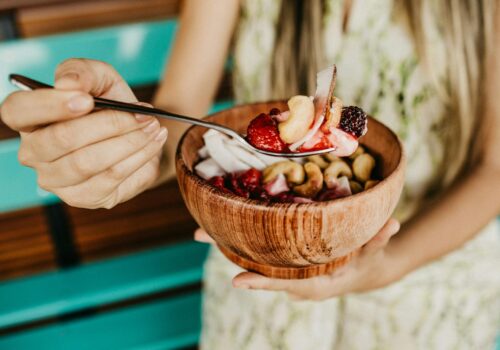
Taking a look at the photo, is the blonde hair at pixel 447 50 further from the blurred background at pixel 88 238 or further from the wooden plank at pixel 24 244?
the wooden plank at pixel 24 244

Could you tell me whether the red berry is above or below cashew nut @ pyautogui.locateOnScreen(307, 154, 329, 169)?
above

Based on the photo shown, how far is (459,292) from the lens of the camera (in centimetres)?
98

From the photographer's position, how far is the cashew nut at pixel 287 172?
0.67 metres

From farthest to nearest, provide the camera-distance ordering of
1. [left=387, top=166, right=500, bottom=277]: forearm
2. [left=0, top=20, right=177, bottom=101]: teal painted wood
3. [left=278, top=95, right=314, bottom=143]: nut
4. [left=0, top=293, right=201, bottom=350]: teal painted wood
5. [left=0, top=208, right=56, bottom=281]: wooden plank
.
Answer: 1. [left=0, top=208, right=56, bottom=281]: wooden plank
2. [left=0, top=293, right=201, bottom=350]: teal painted wood
3. [left=0, top=20, right=177, bottom=101]: teal painted wood
4. [left=387, top=166, right=500, bottom=277]: forearm
5. [left=278, top=95, right=314, bottom=143]: nut

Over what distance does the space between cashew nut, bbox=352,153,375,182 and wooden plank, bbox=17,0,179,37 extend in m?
1.10

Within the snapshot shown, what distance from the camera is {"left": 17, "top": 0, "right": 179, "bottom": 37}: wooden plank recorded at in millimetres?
1443

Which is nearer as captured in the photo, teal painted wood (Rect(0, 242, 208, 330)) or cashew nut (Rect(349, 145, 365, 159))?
cashew nut (Rect(349, 145, 365, 159))

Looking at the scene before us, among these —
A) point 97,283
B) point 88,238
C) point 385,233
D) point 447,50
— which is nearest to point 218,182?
point 385,233

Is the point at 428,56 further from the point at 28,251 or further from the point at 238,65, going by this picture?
the point at 28,251

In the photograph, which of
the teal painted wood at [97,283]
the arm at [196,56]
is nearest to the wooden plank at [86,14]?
the arm at [196,56]

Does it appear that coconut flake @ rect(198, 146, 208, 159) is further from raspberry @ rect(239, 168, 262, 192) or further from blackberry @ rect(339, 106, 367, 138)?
blackberry @ rect(339, 106, 367, 138)

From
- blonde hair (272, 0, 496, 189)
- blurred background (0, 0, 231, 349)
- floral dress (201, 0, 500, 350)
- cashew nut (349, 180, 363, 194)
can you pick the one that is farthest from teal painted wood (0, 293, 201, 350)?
cashew nut (349, 180, 363, 194)

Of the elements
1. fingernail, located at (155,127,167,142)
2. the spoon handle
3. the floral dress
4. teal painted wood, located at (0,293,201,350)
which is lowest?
teal painted wood, located at (0,293,201,350)

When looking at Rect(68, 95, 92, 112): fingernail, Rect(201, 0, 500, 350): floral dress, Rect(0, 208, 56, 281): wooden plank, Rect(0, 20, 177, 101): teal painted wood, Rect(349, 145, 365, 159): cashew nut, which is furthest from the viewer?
Rect(0, 208, 56, 281): wooden plank
